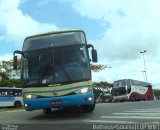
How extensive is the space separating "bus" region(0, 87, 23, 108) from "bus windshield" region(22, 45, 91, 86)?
28.5 meters

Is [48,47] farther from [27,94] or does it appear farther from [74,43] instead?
[27,94]

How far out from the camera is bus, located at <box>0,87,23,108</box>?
4384 centimetres

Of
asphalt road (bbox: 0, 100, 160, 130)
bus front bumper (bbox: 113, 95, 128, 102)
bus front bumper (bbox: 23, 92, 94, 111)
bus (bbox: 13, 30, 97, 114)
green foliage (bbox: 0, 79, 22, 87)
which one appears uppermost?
green foliage (bbox: 0, 79, 22, 87)

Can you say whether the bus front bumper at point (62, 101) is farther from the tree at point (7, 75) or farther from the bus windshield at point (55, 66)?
the tree at point (7, 75)

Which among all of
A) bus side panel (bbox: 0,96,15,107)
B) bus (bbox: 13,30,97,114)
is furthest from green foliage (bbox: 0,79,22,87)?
bus (bbox: 13,30,97,114)

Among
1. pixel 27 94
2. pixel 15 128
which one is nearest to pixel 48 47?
pixel 27 94

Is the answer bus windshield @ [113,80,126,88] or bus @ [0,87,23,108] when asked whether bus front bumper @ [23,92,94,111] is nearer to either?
bus @ [0,87,23,108]

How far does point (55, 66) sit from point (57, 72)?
27 centimetres

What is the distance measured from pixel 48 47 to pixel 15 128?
446 cm

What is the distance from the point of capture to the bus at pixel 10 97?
43.8m

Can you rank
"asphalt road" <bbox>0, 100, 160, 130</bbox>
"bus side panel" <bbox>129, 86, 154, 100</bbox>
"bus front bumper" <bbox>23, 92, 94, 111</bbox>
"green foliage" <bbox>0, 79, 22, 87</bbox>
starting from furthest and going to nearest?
→ "bus side panel" <bbox>129, 86, 154, 100</bbox> → "green foliage" <bbox>0, 79, 22, 87</bbox> → "bus front bumper" <bbox>23, 92, 94, 111</bbox> → "asphalt road" <bbox>0, 100, 160, 130</bbox>

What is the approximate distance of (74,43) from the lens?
16.2 m

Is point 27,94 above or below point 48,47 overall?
below

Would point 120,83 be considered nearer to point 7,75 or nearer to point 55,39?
point 7,75
